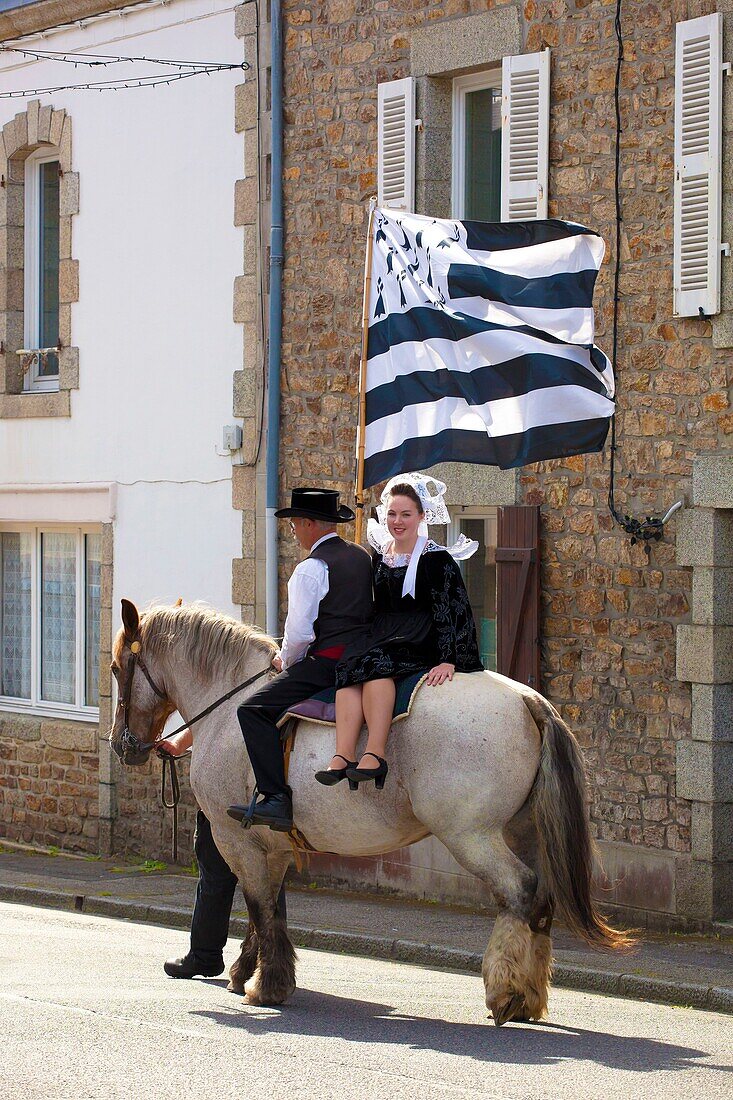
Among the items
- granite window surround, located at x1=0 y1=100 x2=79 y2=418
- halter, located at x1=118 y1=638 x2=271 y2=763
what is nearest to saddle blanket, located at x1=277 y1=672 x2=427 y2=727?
halter, located at x1=118 y1=638 x2=271 y2=763

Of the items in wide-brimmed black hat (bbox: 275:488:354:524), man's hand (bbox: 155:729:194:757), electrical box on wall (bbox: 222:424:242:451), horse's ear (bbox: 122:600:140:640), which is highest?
electrical box on wall (bbox: 222:424:242:451)

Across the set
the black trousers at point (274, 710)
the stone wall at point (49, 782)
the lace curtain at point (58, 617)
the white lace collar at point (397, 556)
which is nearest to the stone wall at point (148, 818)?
the stone wall at point (49, 782)

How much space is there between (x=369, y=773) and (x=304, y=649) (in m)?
0.91

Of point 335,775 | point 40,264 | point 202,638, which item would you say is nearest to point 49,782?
point 40,264

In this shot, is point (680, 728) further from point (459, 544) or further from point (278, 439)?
point (278, 439)

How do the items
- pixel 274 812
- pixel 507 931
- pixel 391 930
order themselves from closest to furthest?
pixel 507 931 → pixel 274 812 → pixel 391 930

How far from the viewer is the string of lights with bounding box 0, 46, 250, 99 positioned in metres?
14.5

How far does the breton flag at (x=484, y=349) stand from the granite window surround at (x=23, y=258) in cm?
684

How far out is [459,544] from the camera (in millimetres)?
8438

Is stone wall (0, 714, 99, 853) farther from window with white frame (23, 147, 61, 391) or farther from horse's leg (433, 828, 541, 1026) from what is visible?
horse's leg (433, 828, 541, 1026)

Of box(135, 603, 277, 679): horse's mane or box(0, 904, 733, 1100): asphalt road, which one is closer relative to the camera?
box(0, 904, 733, 1100): asphalt road

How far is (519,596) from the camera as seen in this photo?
11.8 meters

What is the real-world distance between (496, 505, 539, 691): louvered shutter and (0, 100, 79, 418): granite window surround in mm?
5469

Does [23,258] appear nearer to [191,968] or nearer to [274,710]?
[191,968]
